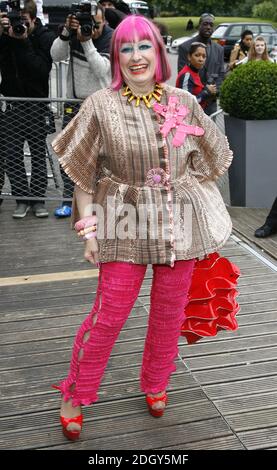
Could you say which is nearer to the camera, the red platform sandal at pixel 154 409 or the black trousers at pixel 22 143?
the red platform sandal at pixel 154 409

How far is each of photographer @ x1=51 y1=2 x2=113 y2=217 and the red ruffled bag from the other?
2.83 m

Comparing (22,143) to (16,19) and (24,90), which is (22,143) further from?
(16,19)

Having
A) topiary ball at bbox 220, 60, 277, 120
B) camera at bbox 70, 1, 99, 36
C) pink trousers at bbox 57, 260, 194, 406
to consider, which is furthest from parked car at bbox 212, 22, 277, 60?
pink trousers at bbox 57, 260, 194, 406

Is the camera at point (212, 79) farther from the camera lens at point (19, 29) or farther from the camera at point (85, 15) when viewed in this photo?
the camera lens at point (19, 29)

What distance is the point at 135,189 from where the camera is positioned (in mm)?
2535

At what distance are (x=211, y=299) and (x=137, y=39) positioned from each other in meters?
1.18

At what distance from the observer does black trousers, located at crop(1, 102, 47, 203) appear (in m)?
5.72

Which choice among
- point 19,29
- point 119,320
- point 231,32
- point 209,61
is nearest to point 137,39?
point 119,320

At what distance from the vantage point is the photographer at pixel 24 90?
546 centimetres

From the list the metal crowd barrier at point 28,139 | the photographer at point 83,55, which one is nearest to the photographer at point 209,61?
the photographer at point 83,55

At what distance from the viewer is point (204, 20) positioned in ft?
26.8

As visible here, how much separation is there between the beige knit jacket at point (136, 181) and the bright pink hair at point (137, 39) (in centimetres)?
6

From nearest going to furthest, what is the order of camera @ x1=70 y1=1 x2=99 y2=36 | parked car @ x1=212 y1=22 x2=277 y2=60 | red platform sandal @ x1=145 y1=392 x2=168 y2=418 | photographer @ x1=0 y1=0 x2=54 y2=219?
red platform sandal @ x1=145 y1=392 x2=168 y2=418
camera @ x1=70 y1=1 x2=99 y2=36
photographer @ x1=0 y1=0 x2=54 y2=219
parked car @ x1=212 y1=22 x2=277 y2=60

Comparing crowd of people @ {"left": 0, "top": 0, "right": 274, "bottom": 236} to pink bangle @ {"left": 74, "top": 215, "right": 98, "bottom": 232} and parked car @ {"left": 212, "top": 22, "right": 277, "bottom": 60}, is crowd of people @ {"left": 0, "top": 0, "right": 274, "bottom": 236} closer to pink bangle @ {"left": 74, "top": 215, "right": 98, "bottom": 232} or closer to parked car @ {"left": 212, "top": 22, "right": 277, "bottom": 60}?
pink bangle @ {"left": 74, "top": 215, "right": 98, "bottom": 232}
